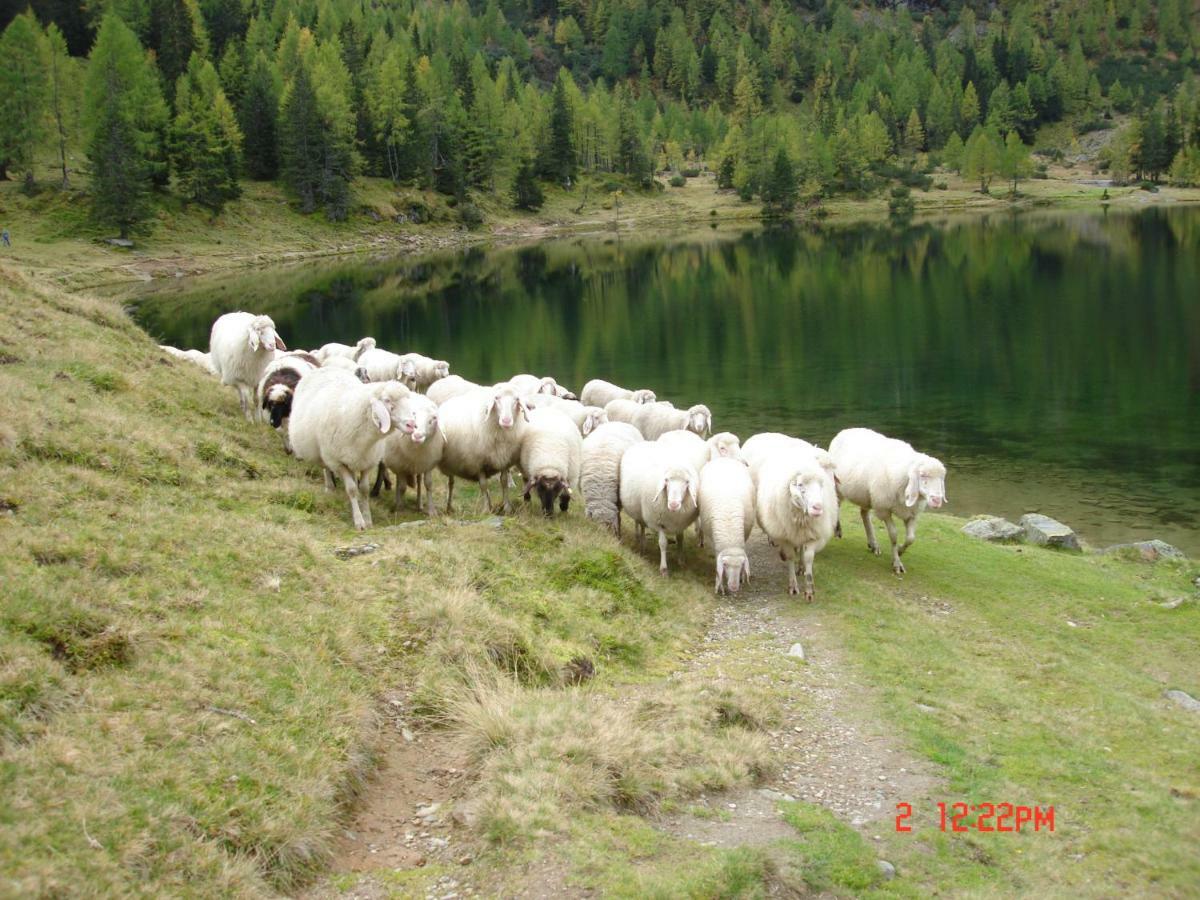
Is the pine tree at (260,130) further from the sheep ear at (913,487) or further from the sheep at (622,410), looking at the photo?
the sheep ear at (913,487)

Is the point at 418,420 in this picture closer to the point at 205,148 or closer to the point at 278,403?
the point at 278,403

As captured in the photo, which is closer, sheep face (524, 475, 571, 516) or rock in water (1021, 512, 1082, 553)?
sheep face (524, 475, 571, 516)

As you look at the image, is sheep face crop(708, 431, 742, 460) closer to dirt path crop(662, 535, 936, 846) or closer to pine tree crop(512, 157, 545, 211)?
dirt path crop(662, 535, 936, 846)

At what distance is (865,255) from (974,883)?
90673 mm

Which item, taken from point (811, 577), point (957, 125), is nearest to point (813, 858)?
point (811, 577)

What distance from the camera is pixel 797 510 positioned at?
1572cm

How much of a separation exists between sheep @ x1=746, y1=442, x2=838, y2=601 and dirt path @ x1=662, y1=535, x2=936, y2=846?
981 mm

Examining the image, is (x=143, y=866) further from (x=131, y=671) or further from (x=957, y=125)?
(x=957, y=125)

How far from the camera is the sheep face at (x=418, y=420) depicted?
14.9 m

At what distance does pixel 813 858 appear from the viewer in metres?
7.44

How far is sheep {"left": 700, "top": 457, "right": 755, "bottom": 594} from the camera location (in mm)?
15797

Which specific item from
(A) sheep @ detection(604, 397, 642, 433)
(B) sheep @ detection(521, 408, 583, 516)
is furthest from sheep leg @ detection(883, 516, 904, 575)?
(A) sheep @ detection(604, 397, 642, 433)
